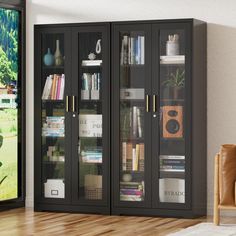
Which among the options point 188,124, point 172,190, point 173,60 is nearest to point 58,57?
point 173,60

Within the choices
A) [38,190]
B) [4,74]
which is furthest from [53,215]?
[4,74]

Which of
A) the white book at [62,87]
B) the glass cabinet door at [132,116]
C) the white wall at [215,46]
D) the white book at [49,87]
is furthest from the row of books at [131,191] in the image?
the white book at [49,87]

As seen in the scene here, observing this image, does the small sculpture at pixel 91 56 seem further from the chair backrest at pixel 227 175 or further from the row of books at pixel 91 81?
the chair backrest at pixel 227 175

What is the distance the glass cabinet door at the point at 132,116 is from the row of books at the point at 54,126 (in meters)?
0.60

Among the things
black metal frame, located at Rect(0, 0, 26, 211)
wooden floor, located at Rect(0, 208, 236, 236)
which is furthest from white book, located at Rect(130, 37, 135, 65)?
wooden floor, located at Rect(0, 208, 236, 236)

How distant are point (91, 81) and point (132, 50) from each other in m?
0.53

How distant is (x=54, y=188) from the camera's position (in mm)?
7730

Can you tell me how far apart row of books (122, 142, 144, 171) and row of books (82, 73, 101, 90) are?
2.14 ft

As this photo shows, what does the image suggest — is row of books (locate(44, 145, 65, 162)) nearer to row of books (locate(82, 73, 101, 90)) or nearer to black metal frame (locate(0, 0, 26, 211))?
black metal frame (locate(0, 0, 26, 211))

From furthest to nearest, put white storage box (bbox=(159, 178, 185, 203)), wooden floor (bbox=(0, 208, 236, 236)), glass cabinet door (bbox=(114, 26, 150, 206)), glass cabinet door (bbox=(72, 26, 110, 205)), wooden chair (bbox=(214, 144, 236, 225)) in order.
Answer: glass cabinet door (bbox=(72, 26, 110, 205))
glass cabinet door (bbox=(114, 26, 150, 206))
white storage box (bbox=(159, 178, 185, 203))
wooden chair (bbox=(214, 144, 236, 225))
wooden floor (bbox=(0, 208, 236, 236))

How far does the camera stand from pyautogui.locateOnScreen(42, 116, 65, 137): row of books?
768 centimetres

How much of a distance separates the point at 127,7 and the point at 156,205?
6.83 feet

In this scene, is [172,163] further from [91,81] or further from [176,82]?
[91,81]

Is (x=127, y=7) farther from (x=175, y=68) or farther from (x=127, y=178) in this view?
(x=127, y=178)
